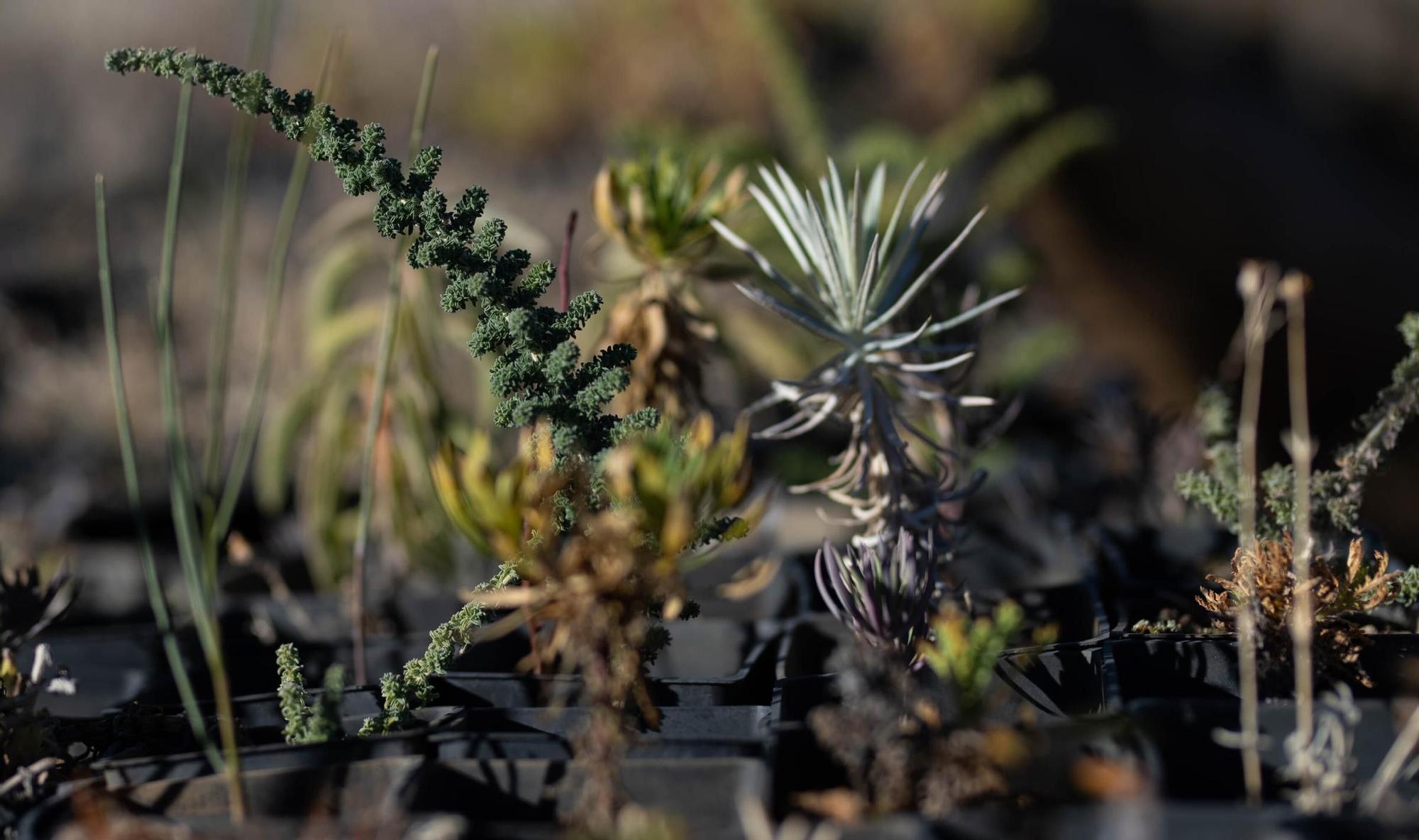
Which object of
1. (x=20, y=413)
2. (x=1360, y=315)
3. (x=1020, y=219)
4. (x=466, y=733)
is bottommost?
(x=466, y=733)

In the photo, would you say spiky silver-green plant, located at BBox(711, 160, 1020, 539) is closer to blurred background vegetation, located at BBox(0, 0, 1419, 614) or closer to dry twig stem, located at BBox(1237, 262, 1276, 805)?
dry twig stem, located at BBox(1237, 262, 1276, 805)

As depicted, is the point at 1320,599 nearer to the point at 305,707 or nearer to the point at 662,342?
the point at 662,342

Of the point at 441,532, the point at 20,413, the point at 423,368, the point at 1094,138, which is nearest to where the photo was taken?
the point at 423,368

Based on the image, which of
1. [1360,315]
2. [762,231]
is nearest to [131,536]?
[762,231]

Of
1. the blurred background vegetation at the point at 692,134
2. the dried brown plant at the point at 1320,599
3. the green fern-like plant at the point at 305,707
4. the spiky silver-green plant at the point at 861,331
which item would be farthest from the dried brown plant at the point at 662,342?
the blurred background vegetation at the point at 692,134

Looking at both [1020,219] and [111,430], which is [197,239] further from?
[1020,219]

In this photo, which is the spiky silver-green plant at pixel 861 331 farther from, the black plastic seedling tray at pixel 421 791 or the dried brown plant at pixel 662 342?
the black plastic seedling tray at pixel 421 791
